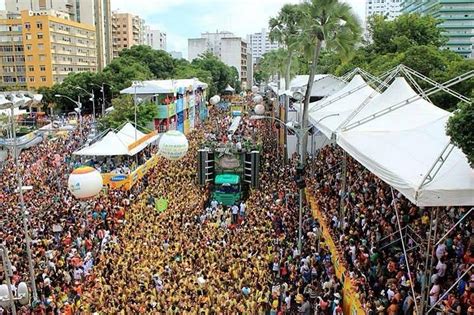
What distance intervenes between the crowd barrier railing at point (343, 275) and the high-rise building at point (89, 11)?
8476cm

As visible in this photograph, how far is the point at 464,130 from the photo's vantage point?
875cm

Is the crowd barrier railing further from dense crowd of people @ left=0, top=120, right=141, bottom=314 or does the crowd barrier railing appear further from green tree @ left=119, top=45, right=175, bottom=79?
green tree @ left=119, top=45, right=175, bottom=79

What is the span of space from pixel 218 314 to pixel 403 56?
66.2 feet

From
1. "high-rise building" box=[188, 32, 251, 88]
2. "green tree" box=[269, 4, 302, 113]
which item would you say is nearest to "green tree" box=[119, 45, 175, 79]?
"green tree" box=[269, 4, 302, 113]

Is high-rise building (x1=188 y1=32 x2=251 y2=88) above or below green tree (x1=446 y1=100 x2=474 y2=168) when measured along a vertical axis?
above

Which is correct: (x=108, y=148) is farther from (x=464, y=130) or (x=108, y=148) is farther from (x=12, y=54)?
(x=12, y=54)

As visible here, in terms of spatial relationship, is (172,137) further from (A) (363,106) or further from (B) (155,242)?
(A) (363,106)

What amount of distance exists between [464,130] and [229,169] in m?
18.7

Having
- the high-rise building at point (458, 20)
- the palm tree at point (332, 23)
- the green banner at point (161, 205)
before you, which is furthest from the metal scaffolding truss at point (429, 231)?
the high-rise building at point (458, 20)

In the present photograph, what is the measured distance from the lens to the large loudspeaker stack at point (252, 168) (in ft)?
85.6

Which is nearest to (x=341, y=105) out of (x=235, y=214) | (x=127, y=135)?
(x=235, y=214)

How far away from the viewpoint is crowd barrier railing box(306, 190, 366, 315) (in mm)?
11505

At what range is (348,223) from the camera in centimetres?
1627

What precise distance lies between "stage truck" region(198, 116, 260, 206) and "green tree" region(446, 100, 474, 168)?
1729cm
